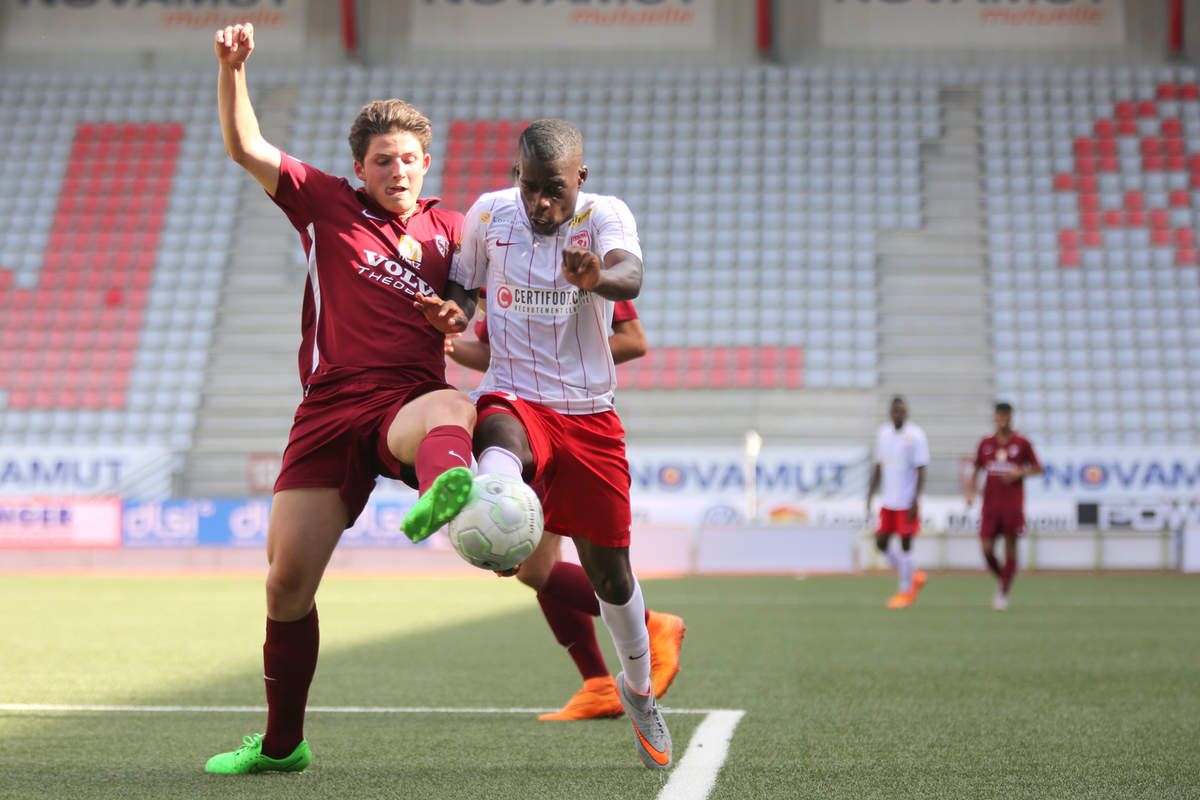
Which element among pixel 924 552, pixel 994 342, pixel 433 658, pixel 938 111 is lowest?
pixel 924 552

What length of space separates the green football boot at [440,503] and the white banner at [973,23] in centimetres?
2200

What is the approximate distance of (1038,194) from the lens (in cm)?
2144

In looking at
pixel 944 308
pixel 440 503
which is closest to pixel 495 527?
pixel 440 503

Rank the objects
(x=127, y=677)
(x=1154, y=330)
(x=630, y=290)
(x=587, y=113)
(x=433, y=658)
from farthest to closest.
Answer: (x=587, y=113), (x=1154, y=330), (x=433, y=658), (x=127, y=677), (x=630, y=290)

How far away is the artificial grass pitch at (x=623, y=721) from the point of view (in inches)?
141

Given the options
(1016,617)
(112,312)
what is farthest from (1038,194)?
(112,312)

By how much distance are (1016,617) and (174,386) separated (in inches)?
542

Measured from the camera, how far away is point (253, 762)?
12.2 ft

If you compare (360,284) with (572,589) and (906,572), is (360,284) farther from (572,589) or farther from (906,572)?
(906,572)

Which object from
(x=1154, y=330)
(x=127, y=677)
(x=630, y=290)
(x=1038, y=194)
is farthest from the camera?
(x=1038, y=194)

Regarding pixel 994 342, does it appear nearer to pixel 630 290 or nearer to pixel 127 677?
pixel 127 677

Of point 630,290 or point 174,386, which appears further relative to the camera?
point 174,386

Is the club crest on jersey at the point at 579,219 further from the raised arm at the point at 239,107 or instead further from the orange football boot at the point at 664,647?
the orange football boot at the point at 664,647

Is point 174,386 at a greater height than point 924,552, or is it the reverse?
point 174,386
